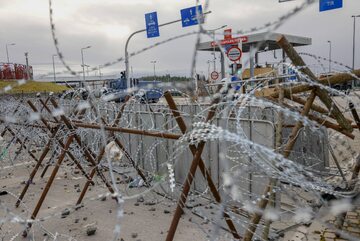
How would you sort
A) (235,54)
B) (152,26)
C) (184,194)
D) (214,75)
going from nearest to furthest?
(184,194)
(235,54)
(152,26)
(214,75)

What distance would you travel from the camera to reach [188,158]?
6.02 meters

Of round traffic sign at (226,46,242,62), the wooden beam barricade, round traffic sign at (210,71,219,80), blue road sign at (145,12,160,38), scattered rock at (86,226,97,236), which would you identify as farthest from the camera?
round traffic sign at (210,71,219,80)

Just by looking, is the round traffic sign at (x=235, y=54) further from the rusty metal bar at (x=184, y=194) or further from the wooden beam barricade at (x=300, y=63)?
the rusty metal bar at (x=184, y=194)

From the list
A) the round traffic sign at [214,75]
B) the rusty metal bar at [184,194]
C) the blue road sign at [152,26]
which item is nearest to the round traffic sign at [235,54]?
the round traffic sign at [214,75]

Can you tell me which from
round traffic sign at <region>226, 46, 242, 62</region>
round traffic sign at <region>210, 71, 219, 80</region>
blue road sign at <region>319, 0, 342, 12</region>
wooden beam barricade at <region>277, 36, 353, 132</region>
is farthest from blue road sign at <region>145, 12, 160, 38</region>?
wooden beam barricade at <region>277, 36, 353, 132</region>

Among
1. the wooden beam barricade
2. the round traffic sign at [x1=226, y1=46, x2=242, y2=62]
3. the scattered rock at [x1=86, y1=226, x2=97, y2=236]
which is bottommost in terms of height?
the scattered rock at [x1=86, y1=226, x2=97, y2=236]

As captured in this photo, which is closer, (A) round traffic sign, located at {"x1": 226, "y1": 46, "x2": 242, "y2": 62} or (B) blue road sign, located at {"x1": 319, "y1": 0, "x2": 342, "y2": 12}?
(A) round traffic sign, located at {"x1": 226, "y1": 46, "x2": 242, "y2": 62}

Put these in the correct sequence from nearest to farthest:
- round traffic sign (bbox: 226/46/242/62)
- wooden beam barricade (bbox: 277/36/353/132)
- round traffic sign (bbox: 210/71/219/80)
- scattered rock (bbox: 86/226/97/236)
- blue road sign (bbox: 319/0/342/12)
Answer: wooden beam barricade (bbox: 277/36/353/132) < scattered rock (bbox: 86/226/97/236) < round traffic sign (bbox: 226/46/242/62) < blue road sign (bbox: 319/0/342/12) < round traffic sign (bbox: 210/71/219/80)

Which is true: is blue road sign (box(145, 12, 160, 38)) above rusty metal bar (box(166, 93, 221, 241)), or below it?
above

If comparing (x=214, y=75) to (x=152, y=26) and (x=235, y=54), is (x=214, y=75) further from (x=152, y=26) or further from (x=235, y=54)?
(x=235, y=54)

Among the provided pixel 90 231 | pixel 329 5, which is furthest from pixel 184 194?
pixel 329 5

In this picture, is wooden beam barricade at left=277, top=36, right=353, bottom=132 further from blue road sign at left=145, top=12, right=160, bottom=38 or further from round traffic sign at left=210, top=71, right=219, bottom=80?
blue road sign at left=145, top=12, right=160, bottom=38

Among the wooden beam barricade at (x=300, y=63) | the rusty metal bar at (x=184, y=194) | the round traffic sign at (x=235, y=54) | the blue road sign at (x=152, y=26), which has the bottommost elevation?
the rusty metal bar at (x=184, y=194)

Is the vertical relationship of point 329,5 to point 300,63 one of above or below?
above
